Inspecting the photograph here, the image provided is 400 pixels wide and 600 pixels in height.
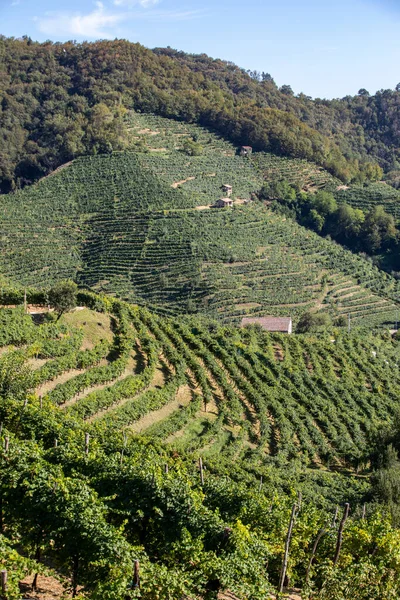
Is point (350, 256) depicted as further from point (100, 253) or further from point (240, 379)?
point (240, 379)

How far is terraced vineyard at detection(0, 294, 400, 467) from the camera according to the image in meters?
26.3

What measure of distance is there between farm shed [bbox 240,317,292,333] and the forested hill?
134ft

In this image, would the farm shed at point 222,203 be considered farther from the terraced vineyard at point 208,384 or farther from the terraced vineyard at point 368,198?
the terraced vineyard at point 208,384

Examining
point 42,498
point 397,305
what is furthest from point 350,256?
point 42,498

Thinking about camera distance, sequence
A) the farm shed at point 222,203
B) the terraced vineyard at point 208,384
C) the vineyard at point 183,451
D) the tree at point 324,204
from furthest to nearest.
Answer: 1. the tree at point 324,204
2. the farm shed at point 222,203
3. the terraced vineyard at point 208,384
4. the vineyard at point 183,451

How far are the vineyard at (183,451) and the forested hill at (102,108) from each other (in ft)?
163

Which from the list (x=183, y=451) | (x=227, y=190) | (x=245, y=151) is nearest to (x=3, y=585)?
(x=183, y=451)

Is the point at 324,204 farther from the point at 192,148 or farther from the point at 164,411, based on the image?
the point at 164,411

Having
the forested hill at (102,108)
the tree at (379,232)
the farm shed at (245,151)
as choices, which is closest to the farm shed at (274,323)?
the tree at (379,232)

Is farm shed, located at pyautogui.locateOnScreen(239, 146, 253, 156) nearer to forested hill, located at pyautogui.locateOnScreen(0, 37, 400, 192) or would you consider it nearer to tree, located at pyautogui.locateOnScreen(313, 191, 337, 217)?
forested hill, located at pyautogui.locateOnScreen(0, 37, 400, 192)

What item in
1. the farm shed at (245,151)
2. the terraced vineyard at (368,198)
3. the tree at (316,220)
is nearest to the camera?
the tree at (316,220)

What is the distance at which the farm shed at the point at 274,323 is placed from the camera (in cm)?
4741

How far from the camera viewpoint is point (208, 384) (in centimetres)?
3244

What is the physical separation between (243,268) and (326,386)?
81.1ft
